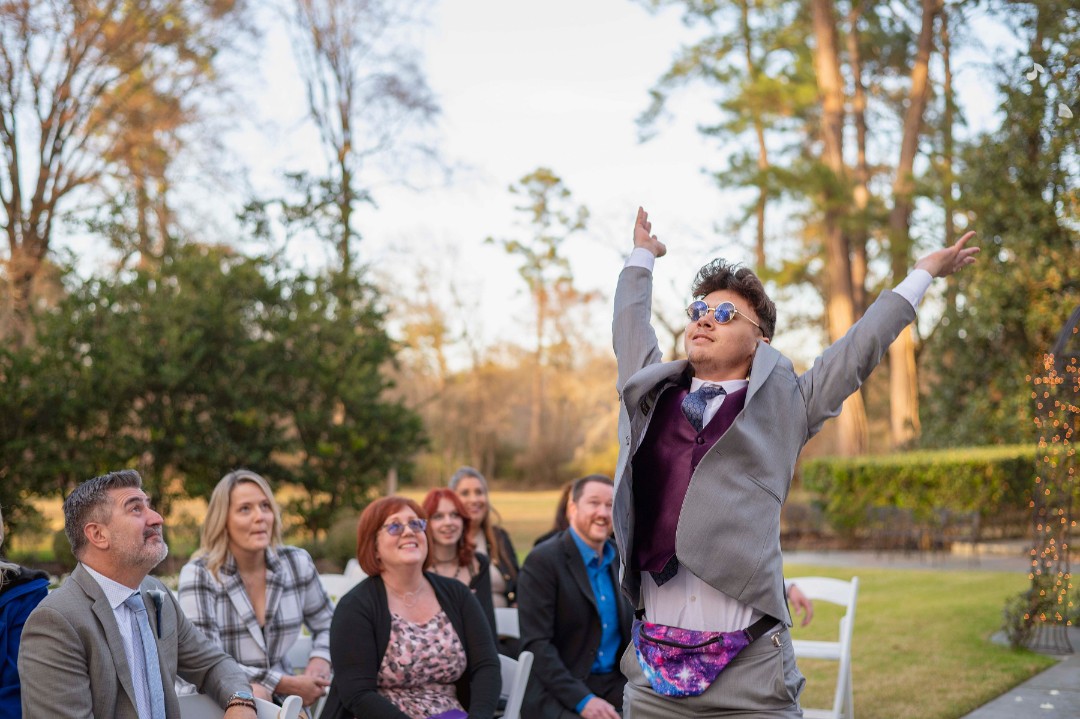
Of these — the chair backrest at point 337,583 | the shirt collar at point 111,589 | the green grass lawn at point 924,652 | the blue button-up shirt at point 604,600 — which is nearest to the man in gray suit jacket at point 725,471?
the shirt collar at point 111,589

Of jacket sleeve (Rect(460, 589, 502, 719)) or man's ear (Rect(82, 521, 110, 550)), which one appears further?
jacket sleeve (Rect(460, 589, 502, 719))

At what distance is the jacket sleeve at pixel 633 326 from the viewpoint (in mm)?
2857

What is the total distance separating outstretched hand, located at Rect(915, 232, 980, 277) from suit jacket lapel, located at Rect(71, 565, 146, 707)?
8.12ft

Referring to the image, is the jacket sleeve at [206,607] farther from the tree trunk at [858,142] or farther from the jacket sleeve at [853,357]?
the tree trunk at [858,142]

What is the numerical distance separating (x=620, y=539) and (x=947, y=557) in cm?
1594

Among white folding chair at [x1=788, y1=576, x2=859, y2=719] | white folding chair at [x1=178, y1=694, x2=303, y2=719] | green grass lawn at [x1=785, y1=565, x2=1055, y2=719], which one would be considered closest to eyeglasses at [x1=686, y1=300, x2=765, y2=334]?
white folding chair at [x1=178, y1=694, x2=303, y2=719]

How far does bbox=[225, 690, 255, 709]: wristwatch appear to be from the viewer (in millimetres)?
3594

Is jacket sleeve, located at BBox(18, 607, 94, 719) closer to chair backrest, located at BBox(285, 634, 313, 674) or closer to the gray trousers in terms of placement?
the gray trousers

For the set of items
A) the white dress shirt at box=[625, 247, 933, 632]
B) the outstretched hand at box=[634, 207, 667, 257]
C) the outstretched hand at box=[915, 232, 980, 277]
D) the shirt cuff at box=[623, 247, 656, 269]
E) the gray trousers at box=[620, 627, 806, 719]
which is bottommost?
the gray trousers at box=[620, 627, 806, 719]

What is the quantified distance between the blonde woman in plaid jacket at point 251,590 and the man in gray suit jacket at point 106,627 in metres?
1.25

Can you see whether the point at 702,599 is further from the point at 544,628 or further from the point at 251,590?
the point at 251,590

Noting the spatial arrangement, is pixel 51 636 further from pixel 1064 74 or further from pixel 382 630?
pixel 1064 74

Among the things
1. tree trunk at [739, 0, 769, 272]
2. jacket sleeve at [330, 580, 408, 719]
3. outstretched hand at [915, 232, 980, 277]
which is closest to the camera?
outstretched hand at [915, 232, 980, 277]

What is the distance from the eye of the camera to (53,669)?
308 centimetres
